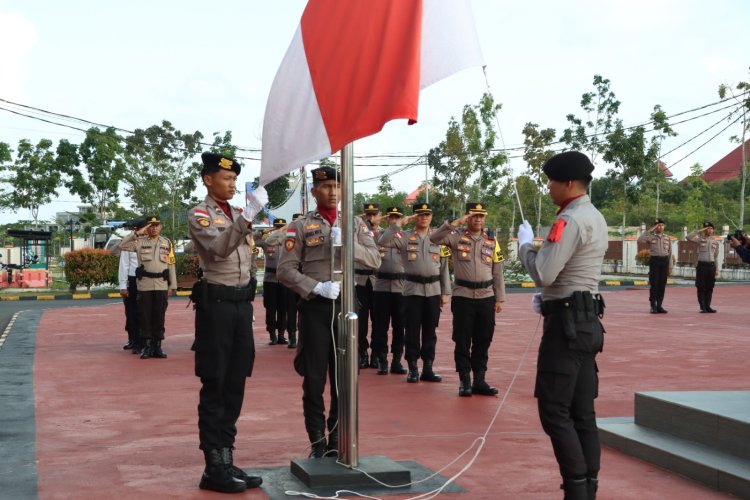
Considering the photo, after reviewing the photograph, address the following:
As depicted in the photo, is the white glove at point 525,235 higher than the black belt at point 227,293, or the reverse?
the white glove at point 525,235

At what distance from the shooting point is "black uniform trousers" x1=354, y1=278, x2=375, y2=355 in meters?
11.4

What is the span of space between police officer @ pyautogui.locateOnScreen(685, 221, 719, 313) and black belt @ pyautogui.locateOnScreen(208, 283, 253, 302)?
1567cm

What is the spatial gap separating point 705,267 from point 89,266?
19445mm

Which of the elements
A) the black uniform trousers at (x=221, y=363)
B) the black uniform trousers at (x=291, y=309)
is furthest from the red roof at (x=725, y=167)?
the black uniform trousers at (x=221, y=363)

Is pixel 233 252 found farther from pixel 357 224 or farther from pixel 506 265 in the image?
pixel 506 265

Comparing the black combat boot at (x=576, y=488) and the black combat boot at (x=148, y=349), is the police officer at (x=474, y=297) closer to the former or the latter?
the black combat boot at (x=576, y=488)

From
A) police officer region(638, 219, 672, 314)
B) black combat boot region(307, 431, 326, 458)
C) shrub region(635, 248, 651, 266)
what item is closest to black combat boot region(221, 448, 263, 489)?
black combat boot region(307, 431, 326, 458)

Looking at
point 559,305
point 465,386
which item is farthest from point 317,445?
point 465,386

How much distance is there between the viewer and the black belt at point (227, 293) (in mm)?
5844

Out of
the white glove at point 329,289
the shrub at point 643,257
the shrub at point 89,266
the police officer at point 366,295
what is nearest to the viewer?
the white glove at point 329,289

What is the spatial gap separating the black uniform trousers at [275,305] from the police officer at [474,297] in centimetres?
537

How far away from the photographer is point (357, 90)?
5391 millimetres

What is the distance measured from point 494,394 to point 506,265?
27.9 meters

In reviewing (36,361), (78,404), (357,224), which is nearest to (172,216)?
(36,361)
